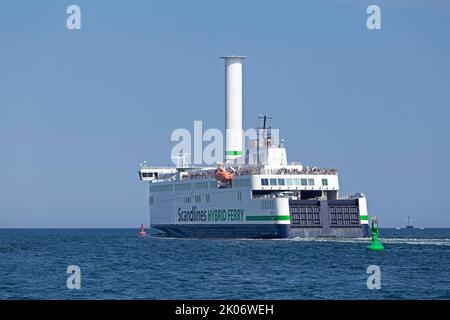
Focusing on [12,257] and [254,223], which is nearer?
[12,257]

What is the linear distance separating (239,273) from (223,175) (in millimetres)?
46474

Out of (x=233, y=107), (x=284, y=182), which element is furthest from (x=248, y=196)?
(x=233, y=107)

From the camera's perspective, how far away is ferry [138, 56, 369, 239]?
93500mm

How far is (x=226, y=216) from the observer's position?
104 meters

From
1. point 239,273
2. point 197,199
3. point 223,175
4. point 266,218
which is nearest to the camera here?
point 239,273

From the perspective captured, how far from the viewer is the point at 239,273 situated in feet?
191

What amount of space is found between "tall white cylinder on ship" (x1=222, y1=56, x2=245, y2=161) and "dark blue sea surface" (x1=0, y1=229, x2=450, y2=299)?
3739 cm

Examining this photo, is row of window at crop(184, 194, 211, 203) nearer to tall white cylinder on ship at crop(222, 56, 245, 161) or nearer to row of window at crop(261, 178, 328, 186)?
tall white cylinder on ship at crop(222, 56, 245, 161)

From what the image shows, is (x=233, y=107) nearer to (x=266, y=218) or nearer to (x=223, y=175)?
(x=223, y=175)

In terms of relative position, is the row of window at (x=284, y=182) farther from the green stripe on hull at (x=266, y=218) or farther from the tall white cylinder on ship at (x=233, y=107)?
the tall white cylinder on ship at (x=233, y=107)

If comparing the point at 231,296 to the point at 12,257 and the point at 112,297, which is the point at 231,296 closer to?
the point at 112,297

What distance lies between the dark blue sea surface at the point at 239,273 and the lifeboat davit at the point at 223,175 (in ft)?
57.3

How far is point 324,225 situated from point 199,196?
2175cm
